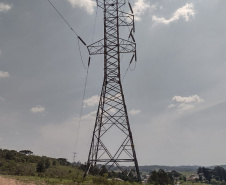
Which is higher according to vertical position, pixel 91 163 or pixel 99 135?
pixel 99 135

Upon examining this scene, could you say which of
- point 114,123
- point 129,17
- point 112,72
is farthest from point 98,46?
point 114,123

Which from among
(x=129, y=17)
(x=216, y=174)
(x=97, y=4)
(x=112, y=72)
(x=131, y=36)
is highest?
(x=97, y=4)

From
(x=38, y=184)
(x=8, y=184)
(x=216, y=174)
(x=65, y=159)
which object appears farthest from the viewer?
(x=216, y=174)

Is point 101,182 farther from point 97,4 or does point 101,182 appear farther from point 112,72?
point 97,4

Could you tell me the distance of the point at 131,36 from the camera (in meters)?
24.1

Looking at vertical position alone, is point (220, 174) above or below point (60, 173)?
below

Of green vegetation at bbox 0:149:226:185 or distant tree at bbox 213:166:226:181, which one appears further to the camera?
distant tree at bbox 213:166:226:181

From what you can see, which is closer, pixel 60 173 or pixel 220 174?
pixel 60 173

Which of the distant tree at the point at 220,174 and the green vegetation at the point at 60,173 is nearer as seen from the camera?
the green vegetation at the point at 60,173

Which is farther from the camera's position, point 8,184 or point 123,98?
point 123,98

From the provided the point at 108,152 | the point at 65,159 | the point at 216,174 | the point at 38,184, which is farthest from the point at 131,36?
the point at 216,174

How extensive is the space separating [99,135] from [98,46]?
9138 millimetres

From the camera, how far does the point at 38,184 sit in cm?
1444

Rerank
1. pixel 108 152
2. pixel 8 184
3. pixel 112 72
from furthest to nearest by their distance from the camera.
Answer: pixel 112 72, pixel 108 152, pixel 8 184
